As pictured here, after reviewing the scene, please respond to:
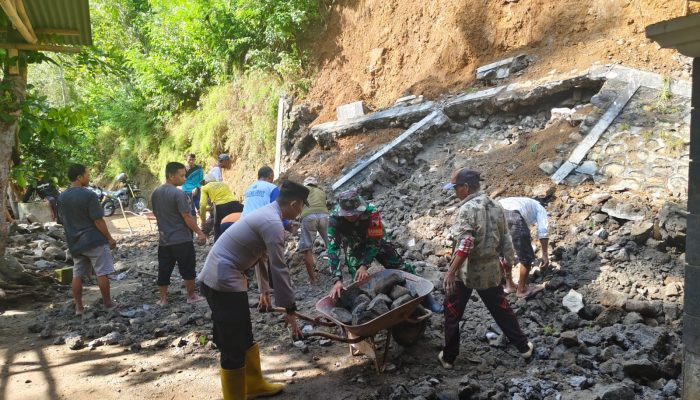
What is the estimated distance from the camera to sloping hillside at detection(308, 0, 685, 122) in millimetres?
9625

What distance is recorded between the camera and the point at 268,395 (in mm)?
4332

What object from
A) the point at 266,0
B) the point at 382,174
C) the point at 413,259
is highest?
the point at 266,0

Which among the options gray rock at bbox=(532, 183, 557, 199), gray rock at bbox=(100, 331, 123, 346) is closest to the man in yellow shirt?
gray rock at bbox=(100, 331, 123, 346)

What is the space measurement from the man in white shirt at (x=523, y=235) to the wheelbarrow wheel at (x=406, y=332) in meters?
1.84

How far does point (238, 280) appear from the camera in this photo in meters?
3.84

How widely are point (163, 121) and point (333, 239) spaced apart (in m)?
16.5

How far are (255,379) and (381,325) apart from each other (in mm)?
1179

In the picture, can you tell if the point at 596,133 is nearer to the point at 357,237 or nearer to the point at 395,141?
the point at 395,141

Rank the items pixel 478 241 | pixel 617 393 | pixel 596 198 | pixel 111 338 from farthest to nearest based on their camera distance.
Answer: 1. pixel 596 198
2. pixel 111 338
3. pixel 478 241
4. pixel 617 393

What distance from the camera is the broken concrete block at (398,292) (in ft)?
15.1

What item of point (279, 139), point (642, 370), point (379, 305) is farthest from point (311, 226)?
point (279, 139)

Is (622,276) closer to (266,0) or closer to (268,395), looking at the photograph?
(268,395)

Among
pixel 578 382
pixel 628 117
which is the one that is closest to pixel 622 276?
A: pixel 578 382

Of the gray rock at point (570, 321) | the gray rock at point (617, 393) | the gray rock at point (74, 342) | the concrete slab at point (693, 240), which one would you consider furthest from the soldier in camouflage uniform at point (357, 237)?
the gray rock at point (74, 342)
